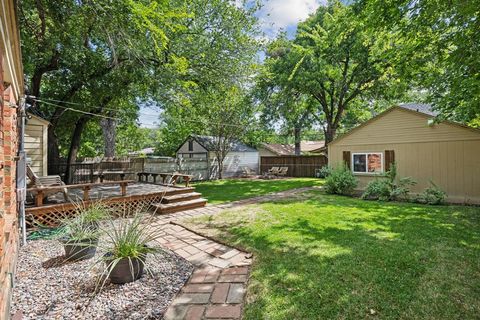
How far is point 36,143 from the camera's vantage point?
7.43m

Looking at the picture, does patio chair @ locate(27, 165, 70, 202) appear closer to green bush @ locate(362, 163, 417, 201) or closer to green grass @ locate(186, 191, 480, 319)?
green grass @ locate(186, 191, 480, 319)

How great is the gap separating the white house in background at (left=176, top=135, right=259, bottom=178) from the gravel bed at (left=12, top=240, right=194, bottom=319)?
1412 centimetres

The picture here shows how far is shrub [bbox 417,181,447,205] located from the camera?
25.5ft

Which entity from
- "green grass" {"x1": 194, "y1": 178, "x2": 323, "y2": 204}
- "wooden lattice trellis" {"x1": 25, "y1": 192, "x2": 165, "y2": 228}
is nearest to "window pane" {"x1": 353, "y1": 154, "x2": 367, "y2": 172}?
"green grass" {"x1": 194, "y1": 178, "x2": 323, "y2": 204}

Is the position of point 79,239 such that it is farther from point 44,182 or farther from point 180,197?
point 44,182

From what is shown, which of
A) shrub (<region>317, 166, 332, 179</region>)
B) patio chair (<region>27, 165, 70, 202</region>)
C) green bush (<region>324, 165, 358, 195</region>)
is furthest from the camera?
shrub (<region>317, 166, 332, 179</region>)

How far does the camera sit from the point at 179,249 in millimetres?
4191

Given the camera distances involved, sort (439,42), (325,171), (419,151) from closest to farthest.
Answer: (439,42)
(419,151)
(325,171)

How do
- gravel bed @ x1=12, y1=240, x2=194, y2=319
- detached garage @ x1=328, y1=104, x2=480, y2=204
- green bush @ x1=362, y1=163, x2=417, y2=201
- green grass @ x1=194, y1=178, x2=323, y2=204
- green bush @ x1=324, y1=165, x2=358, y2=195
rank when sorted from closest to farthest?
gravel bed @ x1=12, y1=240, x2=194, y2=319, detached garage @ x1=328, y1=104, x2=480, y2=204, green bush @ x1=362, y1=163, x2=417, y2=201, green grass @ x1=194, y1=178, x2=323, y2=204, green bush @ x1=324, y1=165, x2=358, y2=195

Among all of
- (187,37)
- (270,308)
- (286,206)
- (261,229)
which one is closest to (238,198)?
(286,206)

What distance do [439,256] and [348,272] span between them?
1570mm

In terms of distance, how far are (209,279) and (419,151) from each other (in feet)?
30.2

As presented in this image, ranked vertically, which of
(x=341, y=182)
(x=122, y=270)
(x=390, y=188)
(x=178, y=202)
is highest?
(x=341, y=182)

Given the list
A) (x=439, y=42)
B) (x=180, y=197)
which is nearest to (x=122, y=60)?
(x=180, y=197)
